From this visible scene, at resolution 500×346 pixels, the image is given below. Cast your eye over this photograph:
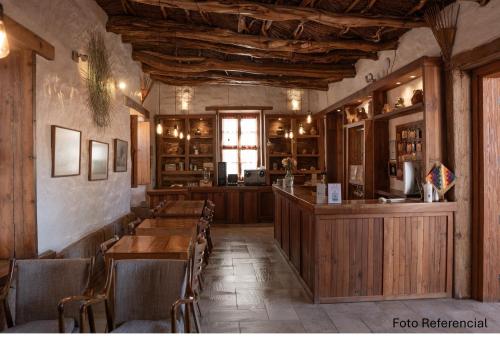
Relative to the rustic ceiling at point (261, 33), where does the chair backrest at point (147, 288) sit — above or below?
below

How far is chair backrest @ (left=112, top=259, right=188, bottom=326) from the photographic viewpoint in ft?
9.30

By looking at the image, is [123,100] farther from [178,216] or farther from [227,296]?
[227,296]

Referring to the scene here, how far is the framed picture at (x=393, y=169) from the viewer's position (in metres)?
6.72

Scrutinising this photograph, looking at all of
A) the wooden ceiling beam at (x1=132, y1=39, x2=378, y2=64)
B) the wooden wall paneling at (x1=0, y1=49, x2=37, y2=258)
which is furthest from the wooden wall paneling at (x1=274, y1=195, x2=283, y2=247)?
the wooden wall paneling at (x1=0, y1=49, x2=37, y2=258)

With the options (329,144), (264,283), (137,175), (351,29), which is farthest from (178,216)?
(329,144)

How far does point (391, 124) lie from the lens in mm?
6992

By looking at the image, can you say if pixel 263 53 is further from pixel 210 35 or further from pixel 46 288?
pixel 46 288

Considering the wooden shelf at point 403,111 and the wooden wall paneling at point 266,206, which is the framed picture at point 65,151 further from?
the wooden wall paneling at point 266,206

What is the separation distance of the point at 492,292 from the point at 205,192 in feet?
22.7

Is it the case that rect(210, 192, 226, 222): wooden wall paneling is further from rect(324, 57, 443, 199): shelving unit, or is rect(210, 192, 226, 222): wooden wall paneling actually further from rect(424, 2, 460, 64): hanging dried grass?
rect(424, 2, 460, 64): hanging dried grass

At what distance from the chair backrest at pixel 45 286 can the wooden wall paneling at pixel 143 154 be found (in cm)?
572

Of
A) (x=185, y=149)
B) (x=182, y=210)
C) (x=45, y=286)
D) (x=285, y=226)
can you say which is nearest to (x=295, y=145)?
(x=185, y=149)

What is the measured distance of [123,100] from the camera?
7422 mm

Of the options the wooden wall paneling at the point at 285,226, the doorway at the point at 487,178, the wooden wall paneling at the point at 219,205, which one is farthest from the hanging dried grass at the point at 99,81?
the doorway at the point at 487,178
